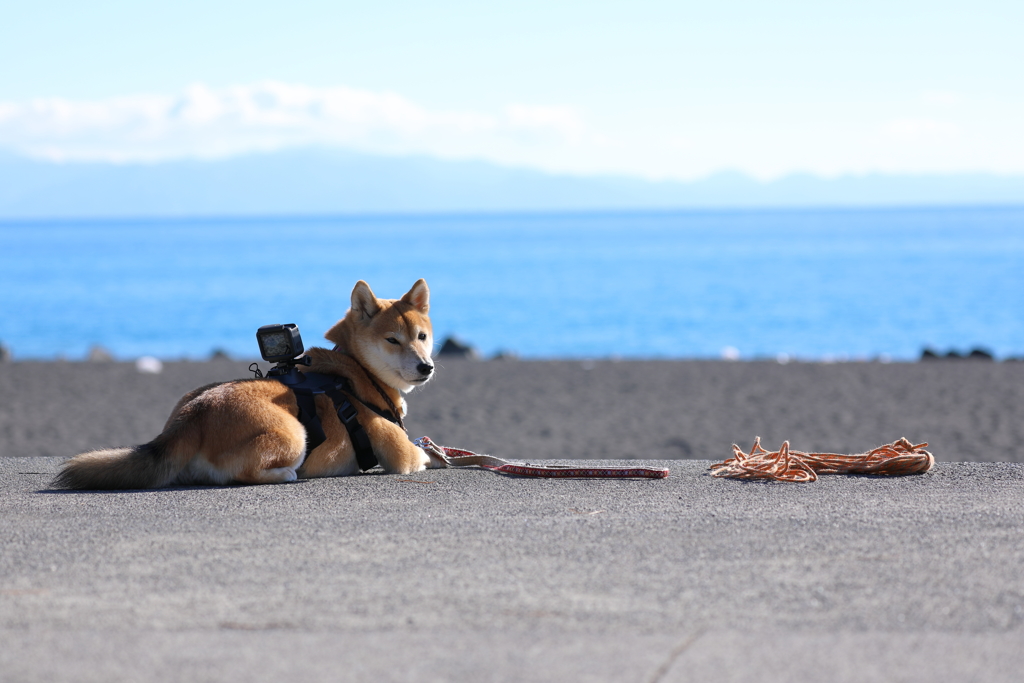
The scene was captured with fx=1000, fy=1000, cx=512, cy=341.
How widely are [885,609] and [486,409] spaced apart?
1203 cm

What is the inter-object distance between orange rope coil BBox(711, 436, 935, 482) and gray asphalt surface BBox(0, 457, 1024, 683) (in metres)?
0.53

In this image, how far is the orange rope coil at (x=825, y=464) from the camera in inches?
248

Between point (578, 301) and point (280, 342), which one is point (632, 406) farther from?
point (578, 301)

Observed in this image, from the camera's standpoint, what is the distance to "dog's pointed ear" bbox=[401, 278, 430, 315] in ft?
20.8

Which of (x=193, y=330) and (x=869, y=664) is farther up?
(x=869, y=664)

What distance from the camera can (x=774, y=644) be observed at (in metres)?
3.30

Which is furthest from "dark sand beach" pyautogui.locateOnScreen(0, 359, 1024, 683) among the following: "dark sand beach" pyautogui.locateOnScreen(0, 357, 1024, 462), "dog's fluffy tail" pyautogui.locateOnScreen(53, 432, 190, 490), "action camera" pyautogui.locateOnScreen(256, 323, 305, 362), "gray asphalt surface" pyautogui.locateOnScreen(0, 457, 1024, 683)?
"dark sand beach" pyautogui.locateOnScreen(0, 357, 1024, 462)

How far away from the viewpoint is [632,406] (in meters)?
15.9

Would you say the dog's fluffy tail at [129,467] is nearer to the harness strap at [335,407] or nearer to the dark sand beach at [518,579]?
the dark sand beach at [518,579]

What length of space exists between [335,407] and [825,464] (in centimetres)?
318

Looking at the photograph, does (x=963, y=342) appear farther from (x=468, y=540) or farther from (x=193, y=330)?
(x=468, y=540)

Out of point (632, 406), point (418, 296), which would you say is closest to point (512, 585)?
point (418, 296)

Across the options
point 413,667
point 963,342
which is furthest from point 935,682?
point 963,342

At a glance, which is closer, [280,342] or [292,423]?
[292,423]
